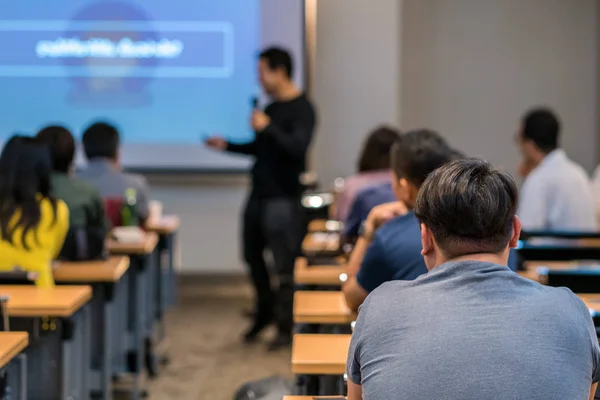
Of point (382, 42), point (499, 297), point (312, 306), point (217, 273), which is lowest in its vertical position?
point (217, 273)

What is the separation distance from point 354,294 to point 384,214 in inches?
15.0

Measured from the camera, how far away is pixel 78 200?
4266 mm

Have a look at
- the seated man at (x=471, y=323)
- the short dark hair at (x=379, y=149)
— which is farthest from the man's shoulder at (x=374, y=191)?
the seated man at (x=471, y=323)

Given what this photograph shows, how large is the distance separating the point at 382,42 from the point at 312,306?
408 centimetres

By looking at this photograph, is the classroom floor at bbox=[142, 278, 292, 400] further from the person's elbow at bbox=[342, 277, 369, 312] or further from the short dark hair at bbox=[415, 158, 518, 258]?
the short dark hair at bbox=[415, 158, 518, 258]

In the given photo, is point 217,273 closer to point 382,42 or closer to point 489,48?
point 382,42

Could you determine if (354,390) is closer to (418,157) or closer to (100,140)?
(418,157)

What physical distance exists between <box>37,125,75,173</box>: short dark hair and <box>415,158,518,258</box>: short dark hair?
2.83 m

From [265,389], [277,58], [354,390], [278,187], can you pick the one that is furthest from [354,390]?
[277,58]

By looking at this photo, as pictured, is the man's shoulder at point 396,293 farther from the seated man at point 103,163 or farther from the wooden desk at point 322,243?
the seated man at point 103,163

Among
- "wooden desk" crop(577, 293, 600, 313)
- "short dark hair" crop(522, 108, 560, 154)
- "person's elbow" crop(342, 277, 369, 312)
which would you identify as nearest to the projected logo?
"short dark hair" crop(522, 108, 560, 154)

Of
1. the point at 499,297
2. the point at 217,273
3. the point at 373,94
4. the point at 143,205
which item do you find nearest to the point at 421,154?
the point at 499,297

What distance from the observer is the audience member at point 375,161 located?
4758mm

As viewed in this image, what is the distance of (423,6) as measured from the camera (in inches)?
305
